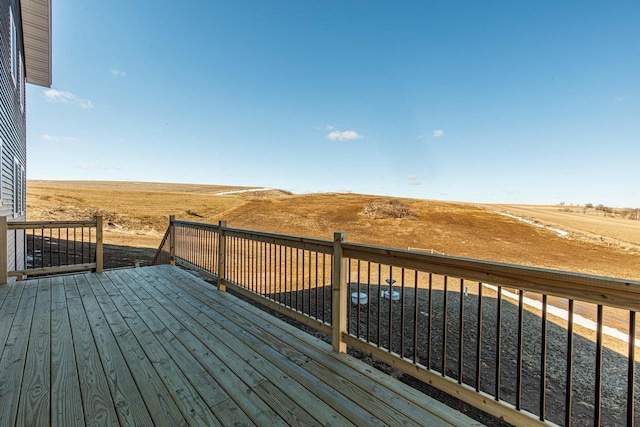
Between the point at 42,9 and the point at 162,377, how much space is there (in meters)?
10.9

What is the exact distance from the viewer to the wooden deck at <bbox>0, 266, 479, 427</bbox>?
65.7 inches

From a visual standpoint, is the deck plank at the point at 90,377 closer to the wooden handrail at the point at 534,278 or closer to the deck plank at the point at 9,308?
the deck plank at the point at 9,308

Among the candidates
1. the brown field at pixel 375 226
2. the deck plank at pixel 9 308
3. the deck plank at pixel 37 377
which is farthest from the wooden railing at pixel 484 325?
the brown field at pixel 375 226

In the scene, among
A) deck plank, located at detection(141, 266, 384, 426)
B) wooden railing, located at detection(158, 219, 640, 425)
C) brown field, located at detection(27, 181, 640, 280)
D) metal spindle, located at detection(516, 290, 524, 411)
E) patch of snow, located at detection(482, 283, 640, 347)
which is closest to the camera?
wooden railing, located at detection(158, 219, 640, 425)

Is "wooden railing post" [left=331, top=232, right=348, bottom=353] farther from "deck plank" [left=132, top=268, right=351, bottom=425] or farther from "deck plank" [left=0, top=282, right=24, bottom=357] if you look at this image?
"deck plank" [left=0, top=282, right=24, bottom=357]

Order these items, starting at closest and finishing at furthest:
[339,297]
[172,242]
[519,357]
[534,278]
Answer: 1. [534,278]
2. [519,357]
3. [339,297]
4. [172,242]

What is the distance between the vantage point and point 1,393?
5.98 ft

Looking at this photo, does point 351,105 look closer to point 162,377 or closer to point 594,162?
point 162,377

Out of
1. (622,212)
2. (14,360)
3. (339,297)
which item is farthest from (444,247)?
(622,212)

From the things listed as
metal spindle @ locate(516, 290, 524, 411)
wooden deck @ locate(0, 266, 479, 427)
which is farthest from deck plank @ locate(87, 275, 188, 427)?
metal spindle @ locate(516, 290, 524, 411)

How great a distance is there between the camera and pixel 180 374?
2.08 m

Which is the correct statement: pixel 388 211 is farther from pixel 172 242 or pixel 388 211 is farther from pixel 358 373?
pixel 358 373

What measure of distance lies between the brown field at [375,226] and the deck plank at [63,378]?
39.8 feet

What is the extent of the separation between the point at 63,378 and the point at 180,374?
31.5 inches
